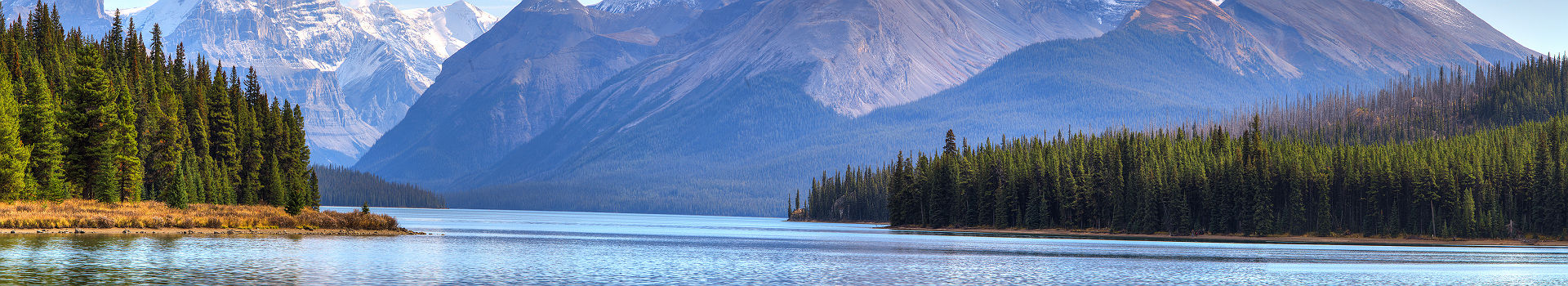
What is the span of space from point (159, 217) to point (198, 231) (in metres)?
3.34

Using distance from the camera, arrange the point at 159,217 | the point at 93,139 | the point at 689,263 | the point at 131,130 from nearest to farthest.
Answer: the point at 689,263 → the point at 159,217 → the point at 93,139 → the point at 131,130

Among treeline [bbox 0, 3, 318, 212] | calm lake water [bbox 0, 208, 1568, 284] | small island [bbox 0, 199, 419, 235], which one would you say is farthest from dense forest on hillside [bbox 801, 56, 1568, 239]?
treeline [bbox 0, 3, 318, 212]

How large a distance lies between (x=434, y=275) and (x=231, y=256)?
1491 centimetres

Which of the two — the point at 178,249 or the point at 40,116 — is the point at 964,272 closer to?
the point at 178,249

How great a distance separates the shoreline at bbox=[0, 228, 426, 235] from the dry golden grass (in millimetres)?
879


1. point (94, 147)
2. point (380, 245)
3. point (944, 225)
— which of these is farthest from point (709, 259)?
point (944, 225)

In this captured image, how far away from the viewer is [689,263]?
77625mm

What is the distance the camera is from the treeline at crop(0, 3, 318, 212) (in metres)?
101

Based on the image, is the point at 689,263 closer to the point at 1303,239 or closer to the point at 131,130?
the point at 131,130

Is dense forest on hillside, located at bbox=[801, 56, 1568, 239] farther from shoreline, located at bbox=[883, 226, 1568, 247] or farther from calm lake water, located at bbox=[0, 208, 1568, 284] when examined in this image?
calm lake water, located at bbox=[0, 208, 1568, 284]

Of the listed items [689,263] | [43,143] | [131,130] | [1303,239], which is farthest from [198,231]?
[1303,239]

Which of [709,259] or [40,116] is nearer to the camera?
[709,259]

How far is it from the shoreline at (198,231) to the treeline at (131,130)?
6937 mm

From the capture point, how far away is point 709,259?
82.9 m
